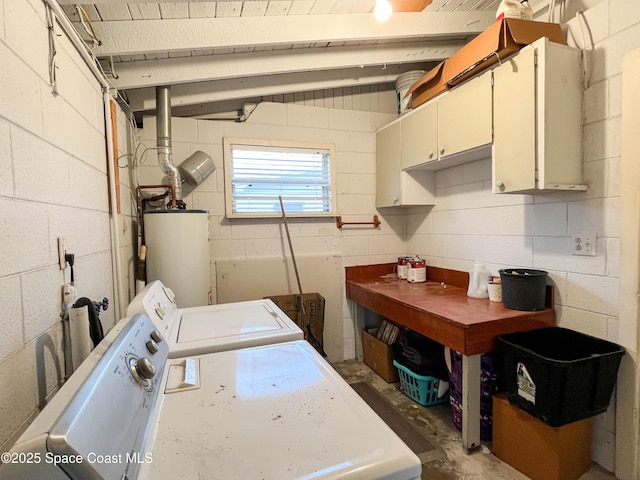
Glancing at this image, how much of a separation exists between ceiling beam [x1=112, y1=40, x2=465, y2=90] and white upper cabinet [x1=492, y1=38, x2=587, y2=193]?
958 millimetres

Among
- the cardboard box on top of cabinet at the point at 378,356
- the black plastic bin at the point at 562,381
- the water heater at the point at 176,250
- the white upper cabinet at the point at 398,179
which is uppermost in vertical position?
→ the white upper cabinet at the point at 398,179

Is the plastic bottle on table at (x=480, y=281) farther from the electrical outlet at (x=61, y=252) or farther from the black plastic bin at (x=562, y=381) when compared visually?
the electrical outlet at (x=61, y=252)

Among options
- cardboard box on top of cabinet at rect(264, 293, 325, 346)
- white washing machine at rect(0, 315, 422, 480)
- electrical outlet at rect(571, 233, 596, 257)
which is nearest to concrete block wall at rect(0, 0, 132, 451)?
white washing machine at rect(0, 315, 422, 480)

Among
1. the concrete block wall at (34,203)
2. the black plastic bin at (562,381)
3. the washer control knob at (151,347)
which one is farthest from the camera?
the black plastic bin at (562,381)

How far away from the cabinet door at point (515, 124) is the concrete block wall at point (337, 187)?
1.42 meters

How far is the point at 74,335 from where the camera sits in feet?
3.45

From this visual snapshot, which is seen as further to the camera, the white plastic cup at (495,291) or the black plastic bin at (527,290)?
the white plastic cup at (495,291)

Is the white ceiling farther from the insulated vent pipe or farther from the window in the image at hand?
the window

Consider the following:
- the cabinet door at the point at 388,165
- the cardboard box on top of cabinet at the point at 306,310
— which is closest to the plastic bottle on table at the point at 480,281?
the cabinet door at the point at 388,165

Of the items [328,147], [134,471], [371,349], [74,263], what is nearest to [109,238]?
[74,263]

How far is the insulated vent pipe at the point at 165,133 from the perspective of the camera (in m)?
2.30

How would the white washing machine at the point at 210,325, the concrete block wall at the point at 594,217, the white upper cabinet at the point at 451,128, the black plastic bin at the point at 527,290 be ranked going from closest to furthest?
the white washing machine at the point at 210,325
the concrete block wall at the point at 594,217
the black plastic bin at the point at 527,290
the white upper cabinet at the point at 451,128

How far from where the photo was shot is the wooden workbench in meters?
1.76

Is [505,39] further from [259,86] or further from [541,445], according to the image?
[541,445]
